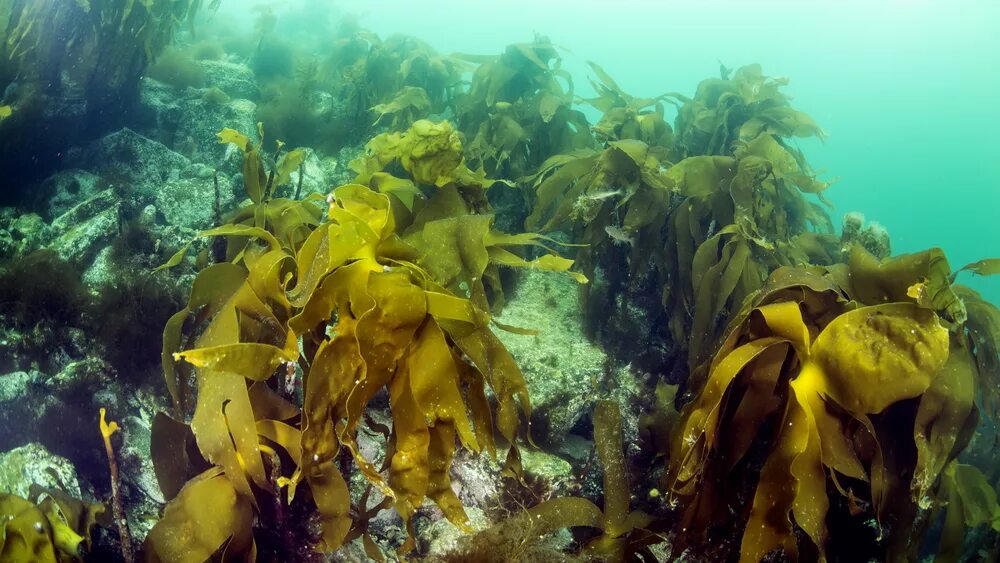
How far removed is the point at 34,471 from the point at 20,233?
1.37m

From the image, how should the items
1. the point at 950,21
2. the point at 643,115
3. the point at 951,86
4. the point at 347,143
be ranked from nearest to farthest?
the point at 643,115
the point at 347,143
the point at 950,21
the point at 951,86

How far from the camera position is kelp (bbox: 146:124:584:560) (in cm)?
120

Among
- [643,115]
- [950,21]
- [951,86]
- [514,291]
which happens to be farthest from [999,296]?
[951,86]

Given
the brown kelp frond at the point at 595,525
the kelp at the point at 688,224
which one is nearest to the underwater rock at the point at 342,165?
the kelp at the point at 688,224

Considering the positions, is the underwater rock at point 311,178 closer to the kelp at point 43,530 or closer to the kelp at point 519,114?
the kelp at point 519,114

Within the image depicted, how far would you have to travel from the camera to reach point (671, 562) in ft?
4.77

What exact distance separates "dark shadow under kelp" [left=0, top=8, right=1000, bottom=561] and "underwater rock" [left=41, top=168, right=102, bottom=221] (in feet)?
1.40

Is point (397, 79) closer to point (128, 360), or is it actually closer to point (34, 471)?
point (128, 360)

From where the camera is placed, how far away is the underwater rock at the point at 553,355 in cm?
198

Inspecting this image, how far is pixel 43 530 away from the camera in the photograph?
3.94 ft

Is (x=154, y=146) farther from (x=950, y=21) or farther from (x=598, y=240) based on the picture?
(x=950, y=21)

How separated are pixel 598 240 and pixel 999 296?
74.5ft

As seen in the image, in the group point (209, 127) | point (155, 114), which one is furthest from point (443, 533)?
point (155, 114)

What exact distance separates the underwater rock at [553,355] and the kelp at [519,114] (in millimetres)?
861
